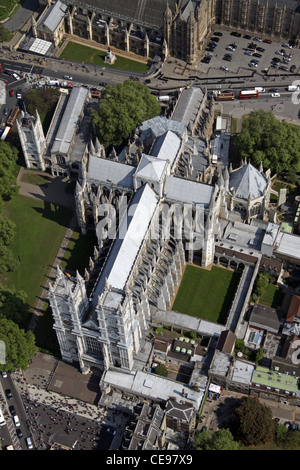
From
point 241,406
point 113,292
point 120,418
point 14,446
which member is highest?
point 113,292

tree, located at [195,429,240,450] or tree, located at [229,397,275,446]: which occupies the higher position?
tree, located at [229,397,275,446]

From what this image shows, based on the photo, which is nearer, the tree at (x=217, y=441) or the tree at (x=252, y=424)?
the tree at (x=217, y=441)

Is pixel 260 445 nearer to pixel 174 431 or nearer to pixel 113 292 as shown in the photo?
pixel 174 431

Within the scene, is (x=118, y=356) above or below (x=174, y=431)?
above

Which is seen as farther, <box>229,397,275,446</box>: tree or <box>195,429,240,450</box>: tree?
<box>229,397,275,446</box>: tree
